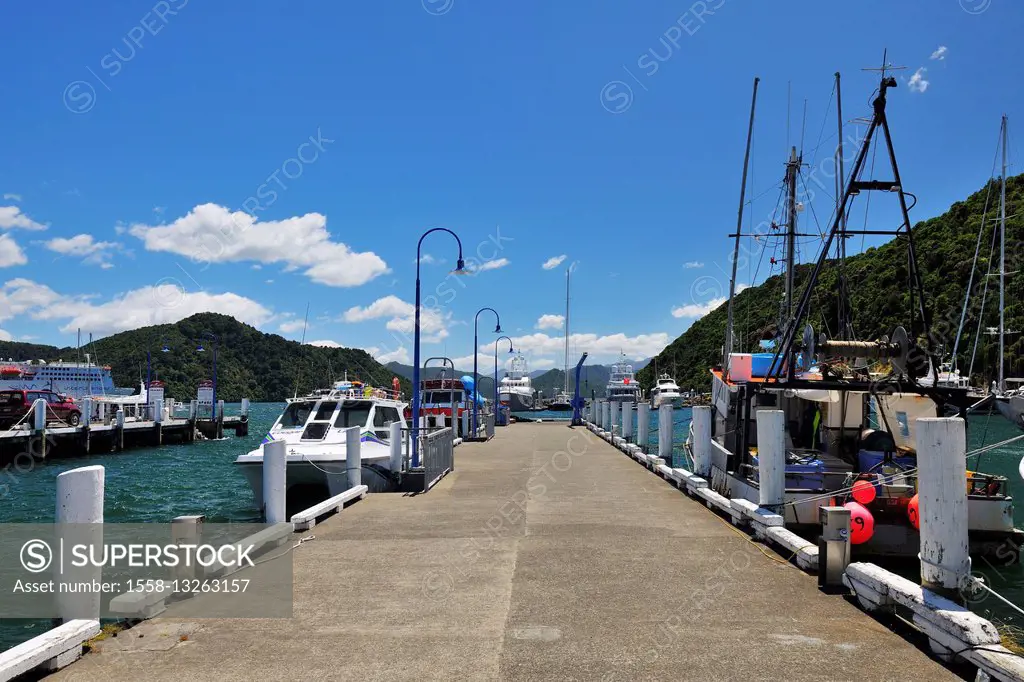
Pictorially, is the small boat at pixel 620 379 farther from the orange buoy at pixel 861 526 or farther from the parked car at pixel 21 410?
the orange buoy at pixel 861 526

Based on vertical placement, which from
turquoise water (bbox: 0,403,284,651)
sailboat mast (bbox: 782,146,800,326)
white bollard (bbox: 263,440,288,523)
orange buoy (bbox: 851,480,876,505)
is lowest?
turquoise water (bbox: 0,403,284,651)

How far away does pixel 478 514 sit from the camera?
11.6m

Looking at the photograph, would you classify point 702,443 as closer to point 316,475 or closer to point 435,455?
point 435,455

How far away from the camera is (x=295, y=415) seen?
64.3 feet

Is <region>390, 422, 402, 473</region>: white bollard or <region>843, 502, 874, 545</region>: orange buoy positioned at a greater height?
<region>390, 422, 402, 473</region>: white bollard

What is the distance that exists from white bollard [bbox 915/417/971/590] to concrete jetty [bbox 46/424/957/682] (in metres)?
0.65

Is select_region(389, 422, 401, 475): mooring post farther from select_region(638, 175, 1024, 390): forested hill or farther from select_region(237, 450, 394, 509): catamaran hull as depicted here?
select_region(638, 175, 1024, 390): forested hill

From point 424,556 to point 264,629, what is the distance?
285cm

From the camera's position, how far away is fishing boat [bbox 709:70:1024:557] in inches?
443

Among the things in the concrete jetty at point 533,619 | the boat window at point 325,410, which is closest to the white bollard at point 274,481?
the concrete jetty at point 533,619

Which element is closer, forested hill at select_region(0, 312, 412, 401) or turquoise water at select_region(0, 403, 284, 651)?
turquoise water at select_region(0, 403, 284, 651)

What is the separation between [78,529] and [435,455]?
10290 mm

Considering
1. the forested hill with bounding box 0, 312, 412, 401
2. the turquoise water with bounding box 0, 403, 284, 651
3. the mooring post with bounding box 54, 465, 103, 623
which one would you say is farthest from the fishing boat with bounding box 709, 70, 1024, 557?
the forested hill with bounding box 0, 312, 412, 401

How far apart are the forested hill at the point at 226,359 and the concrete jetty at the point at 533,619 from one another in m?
95.7
